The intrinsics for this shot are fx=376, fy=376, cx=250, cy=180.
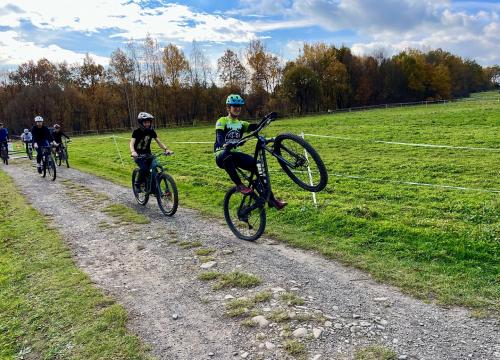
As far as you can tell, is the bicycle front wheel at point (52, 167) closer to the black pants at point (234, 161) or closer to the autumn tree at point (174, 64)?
the black pants at point (234, 161)

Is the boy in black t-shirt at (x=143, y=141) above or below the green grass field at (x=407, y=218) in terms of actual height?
above

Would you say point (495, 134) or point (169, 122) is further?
point (169, 122)

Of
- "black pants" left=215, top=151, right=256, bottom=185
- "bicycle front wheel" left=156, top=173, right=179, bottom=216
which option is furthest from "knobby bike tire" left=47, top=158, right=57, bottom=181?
"black pants" left=215, top=151, right=256, bottom=185

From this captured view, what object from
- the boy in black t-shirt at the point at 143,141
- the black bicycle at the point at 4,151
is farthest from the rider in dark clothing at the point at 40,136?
the black bicycle at the point at 4,151

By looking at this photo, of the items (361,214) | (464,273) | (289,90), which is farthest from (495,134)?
(289,90)

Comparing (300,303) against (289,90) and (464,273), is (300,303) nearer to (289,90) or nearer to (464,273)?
(464,273)

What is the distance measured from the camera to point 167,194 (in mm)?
9164

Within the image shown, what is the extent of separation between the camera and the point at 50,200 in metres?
11.6

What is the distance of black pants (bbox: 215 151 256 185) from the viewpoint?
6680 millimetres

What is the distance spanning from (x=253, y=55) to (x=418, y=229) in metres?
66.9

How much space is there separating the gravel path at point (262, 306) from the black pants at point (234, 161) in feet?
4.46

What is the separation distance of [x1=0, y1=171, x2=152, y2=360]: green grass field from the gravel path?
0.23 meters

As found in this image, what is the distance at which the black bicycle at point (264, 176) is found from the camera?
5.85 m

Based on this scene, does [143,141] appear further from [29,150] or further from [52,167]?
[29,150]
